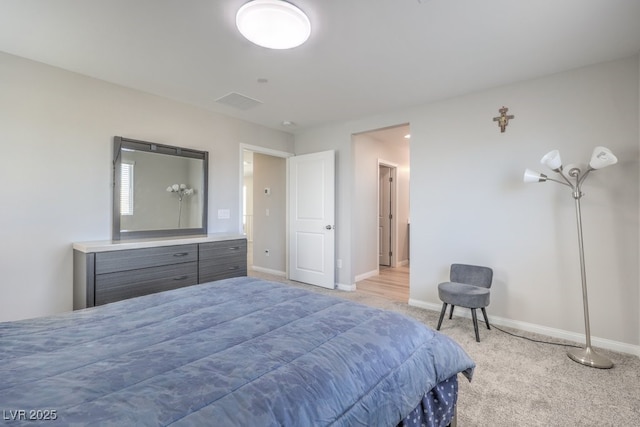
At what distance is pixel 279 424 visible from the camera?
80cm

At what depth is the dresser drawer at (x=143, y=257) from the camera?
2.51m

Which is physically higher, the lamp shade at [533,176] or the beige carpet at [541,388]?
the lamp shade at [533,176]

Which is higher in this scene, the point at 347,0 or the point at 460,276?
the point at 347,0

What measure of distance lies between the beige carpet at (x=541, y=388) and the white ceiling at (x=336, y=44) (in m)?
2.42

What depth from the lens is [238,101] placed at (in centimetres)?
340

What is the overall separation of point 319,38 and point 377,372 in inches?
85.3

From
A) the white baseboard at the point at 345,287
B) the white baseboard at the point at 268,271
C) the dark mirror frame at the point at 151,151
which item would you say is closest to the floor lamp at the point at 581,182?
the white baseboard at the point at 345,287

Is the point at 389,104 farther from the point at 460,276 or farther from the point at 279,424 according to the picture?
the point at 279,424

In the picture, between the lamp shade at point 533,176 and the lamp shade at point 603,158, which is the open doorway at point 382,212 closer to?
the lamp shade at point 533,176

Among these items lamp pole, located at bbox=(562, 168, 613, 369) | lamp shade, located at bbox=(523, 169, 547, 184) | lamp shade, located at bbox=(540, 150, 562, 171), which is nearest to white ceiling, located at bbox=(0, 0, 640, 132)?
lamp shade, located at bbox=(540, 150, 562, 171)

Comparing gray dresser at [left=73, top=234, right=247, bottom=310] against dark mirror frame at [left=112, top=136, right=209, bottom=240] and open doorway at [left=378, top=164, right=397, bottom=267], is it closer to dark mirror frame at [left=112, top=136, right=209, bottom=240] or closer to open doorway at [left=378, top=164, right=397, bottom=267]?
dark mirror frame at [left=112, top=136, right=209, bottom=240]

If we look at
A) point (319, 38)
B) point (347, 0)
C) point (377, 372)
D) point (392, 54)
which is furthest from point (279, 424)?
point (392, 54)

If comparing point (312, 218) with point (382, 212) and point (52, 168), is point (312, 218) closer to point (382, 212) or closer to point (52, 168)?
point (382, 212)

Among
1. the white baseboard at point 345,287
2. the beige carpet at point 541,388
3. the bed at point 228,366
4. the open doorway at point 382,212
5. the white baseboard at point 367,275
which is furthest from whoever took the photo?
the white baseboard at point 367,275
